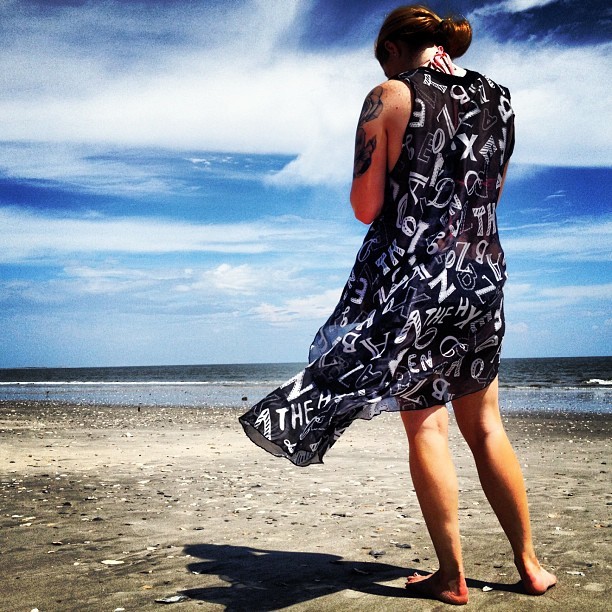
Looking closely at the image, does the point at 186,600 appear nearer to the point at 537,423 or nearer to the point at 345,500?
the point at 345,500

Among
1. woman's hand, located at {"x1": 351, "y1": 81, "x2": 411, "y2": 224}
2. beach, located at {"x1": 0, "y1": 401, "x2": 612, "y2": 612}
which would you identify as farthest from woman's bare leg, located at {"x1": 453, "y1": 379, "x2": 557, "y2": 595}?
woman's hand, located at {"x1": 351, "y1": 81, "x2": 411, "y2": 224}

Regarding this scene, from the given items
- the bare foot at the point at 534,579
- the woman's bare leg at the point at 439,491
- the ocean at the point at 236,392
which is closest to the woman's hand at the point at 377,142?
the woman's bare leg at the point at 439,491

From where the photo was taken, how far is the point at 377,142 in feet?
8.27

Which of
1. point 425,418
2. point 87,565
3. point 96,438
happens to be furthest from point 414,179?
→ point 96,438

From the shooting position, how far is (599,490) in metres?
5.05

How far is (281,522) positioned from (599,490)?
8.40 feet

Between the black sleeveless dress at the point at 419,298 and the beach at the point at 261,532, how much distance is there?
81 centimetres

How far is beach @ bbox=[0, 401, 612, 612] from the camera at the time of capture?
2775 mm

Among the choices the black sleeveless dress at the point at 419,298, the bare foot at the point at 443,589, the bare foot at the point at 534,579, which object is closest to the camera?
the black sleeveless dress at the point at 419,298

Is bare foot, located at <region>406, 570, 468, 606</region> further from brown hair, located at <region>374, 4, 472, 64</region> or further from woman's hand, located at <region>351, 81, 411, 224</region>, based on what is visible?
brown hair, located at <region>374, 4, 472, 64</region>

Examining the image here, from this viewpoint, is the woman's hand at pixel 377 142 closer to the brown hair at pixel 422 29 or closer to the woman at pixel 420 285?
the woman at pixel 420 285

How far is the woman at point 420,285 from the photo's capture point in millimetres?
2461

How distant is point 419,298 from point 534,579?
4.15 feet

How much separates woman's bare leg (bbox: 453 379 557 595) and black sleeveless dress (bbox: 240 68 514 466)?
4.7 inches
